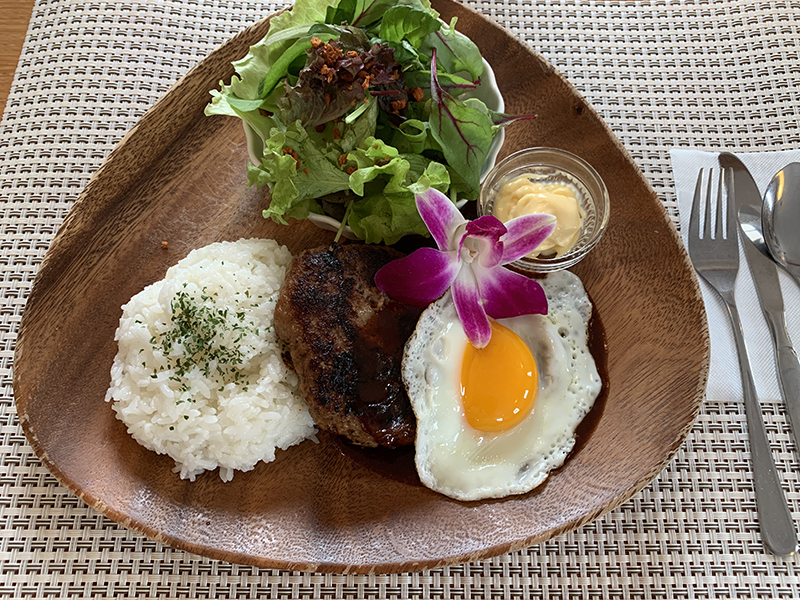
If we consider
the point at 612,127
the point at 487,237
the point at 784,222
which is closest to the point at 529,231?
the point at 487,237

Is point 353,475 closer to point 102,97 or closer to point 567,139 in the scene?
point 567,139

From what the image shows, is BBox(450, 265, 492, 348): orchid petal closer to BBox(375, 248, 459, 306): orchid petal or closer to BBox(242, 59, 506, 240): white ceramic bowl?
BBox(375, 248, 459, 306): orchid petal

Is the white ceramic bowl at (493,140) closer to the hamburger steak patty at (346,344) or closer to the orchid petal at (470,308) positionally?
the hamburger steak patty at (346,344)

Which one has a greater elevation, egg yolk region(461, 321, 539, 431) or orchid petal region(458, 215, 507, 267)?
orchid petal region(458, 215, 507, 267)

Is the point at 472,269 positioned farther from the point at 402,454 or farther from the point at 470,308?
the point at 402,454

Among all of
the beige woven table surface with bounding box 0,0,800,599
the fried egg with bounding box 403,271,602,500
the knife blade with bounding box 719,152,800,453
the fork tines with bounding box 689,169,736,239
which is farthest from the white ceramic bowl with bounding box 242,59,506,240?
the knife blade with bounding box 719,152,800,453

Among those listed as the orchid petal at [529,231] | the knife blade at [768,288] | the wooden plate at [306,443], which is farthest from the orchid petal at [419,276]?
the knife blade at [768,288]

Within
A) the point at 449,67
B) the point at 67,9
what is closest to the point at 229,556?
the point at 449,67
